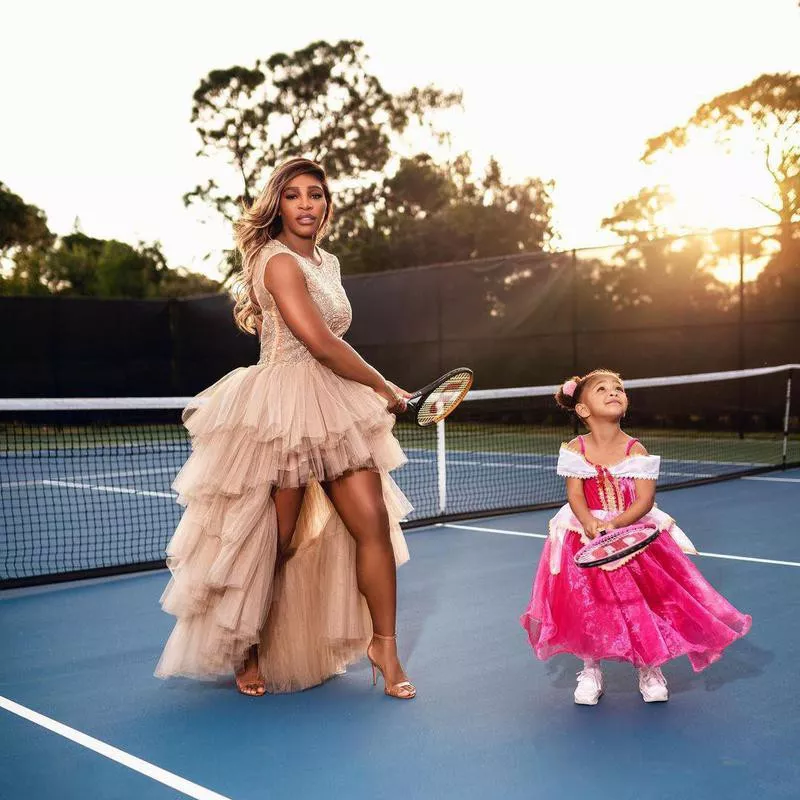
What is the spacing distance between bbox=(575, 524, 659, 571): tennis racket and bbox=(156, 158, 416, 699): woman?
0.62 m

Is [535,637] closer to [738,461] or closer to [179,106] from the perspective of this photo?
[738,461]

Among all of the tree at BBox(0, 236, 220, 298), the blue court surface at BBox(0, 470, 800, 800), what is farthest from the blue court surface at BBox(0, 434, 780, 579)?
the tree at BBox(0, 236, 220, 298)

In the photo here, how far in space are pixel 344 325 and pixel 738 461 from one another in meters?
7.89

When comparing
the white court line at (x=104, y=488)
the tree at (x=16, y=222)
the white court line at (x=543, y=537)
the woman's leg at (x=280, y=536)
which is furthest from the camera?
the tree at (x=16, y=222)

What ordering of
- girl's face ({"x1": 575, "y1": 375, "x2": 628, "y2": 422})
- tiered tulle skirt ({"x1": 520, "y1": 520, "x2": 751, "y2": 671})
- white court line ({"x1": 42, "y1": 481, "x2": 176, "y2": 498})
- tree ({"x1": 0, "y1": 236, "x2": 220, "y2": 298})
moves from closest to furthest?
1. tiered tulle skirt ({"x1": 520, "y1": 520, "x2": 751, "y2": 671})
2. girl's face ({"x1": 575, "y1": 375, "x2": 628, "y2": 422})
3. white court line ({"x1": 42, "y1": 481, "x2": 176, "y2": 498})
4. tree ({"x1": 0, "y1": 236, "x2": 220, "y2": 298})

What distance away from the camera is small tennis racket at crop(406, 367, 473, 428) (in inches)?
131

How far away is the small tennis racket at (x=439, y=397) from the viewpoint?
10.9 feet

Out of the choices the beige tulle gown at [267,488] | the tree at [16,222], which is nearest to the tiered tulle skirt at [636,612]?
the beige tulle gown at [267,488]

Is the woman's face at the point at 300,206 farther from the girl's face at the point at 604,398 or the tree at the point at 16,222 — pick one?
the tree at the point at 16,222

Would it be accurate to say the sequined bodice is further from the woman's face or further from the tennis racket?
the tennis racket

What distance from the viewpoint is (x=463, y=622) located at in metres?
4.16

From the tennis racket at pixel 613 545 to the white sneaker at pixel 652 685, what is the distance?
37cm

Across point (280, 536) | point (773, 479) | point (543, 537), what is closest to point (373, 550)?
point (280, 536)

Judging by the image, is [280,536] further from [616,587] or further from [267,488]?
[616,587]
